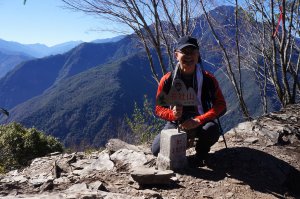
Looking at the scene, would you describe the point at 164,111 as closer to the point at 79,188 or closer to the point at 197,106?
the point at 197,106

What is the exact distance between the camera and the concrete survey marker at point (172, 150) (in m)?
4.20

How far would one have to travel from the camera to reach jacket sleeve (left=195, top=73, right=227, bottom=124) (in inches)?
172

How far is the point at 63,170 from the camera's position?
4965 millimetres

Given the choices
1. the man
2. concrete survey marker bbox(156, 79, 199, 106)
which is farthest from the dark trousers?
concrete survey marker bbox(156, 79, 199, 106)

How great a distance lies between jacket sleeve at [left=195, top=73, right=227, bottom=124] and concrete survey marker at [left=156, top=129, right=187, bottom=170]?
329mm

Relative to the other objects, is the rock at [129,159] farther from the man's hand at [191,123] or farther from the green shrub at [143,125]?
the green shrub at [143,125]

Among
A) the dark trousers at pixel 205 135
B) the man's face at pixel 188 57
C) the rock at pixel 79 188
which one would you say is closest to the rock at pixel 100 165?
the rock at pixel 79 188

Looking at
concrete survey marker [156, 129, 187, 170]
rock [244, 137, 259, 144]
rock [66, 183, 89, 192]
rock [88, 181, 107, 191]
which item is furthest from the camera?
rock [244, 137, 259, 144]

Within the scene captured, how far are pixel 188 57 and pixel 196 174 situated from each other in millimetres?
1410

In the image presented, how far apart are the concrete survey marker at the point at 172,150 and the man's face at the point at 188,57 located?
0.80 m

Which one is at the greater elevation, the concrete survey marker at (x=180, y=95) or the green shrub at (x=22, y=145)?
the concrete survey marker at (x=180, y=95)

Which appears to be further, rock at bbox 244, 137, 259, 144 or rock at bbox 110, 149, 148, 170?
rock at bbox 244, 137, 259, 144

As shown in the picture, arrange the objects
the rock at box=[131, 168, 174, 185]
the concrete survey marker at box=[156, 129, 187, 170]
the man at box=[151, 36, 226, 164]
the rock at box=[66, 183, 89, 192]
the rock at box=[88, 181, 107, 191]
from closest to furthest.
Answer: the rock at box=[66, 183, 89, 192], the rock at box=[88, 181, 107, 191], the rock at box=[131, 168, 174, 185], the concrete survey marker at box=[156, 129, 187, 170], the man at box=[151, 36, 226, 164]

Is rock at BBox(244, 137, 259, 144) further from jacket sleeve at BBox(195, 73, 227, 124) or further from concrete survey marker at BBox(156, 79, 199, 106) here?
concrete survey marker at BBox(156, 79, 199, 106)
